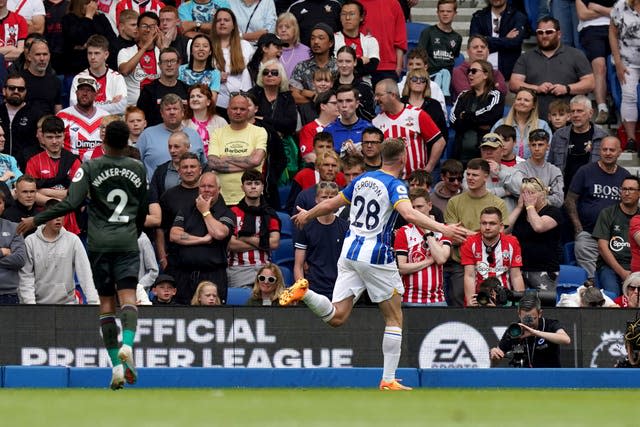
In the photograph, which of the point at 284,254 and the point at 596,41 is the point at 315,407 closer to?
the point at 284,254

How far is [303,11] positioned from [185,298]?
5348 millimetres

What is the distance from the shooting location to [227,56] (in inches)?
699

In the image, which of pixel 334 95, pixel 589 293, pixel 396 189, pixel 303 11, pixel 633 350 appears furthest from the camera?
pixel 303 11

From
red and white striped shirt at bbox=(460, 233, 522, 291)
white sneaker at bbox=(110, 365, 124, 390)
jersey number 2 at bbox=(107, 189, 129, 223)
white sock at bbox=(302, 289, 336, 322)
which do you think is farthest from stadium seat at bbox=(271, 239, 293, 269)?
white sneaker at bbox=(110, 365, 124, 390)

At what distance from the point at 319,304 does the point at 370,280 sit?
52cm

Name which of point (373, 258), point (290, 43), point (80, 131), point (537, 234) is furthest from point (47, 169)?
point (537, 234)

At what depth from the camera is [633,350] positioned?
12.9 metres

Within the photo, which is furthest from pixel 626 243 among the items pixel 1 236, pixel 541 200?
pixel 1 236

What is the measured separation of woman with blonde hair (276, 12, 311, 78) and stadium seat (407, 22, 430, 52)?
2.27 metres

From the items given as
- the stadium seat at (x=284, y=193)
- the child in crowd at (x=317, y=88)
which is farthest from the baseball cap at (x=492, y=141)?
the stadium seat at (x=284, y=193)

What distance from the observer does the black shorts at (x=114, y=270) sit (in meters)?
10.9

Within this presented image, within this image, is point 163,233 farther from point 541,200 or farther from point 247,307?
point 541,200

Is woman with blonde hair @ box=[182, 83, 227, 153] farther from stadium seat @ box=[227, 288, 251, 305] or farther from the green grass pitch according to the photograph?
the green grass pitch

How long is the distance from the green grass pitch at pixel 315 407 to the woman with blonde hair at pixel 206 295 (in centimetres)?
201
